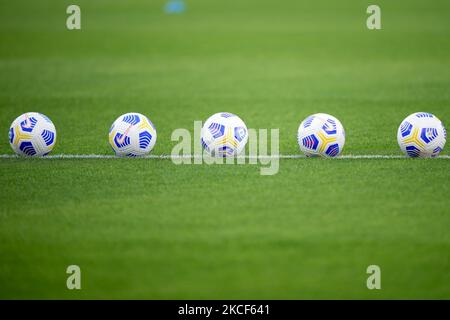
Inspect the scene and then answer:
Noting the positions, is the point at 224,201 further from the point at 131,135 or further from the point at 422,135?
the point at 422,135

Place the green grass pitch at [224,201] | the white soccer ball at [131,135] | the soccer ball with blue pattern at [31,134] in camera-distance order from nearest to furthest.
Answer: the green grass pitch at [224,201]
the white soccer ball at [131,135]
the soccer ball with blue pattern at [31,134]

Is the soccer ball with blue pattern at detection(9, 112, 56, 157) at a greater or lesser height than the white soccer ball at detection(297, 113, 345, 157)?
greater

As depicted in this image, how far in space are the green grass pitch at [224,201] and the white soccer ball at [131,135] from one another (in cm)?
22

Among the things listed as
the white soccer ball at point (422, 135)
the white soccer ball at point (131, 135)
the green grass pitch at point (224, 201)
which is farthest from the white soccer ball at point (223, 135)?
the white soccer ball at point (422, 135)

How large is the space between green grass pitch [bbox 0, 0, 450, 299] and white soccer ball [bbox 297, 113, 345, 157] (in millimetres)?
215

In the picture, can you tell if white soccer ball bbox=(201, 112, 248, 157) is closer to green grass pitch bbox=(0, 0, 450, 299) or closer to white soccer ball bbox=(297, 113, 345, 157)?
green grass pitch bbox=(0, 0, 450, 299)

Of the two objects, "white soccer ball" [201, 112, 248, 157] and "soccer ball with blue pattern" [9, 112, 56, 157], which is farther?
"soccer ball with blue pattern" [9, 112, 56, 157]

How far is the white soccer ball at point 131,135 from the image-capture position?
42.1 feet

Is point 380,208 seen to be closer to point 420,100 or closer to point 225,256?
point 225,256

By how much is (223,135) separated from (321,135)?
1.53 meters

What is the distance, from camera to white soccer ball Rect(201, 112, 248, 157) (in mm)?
12552

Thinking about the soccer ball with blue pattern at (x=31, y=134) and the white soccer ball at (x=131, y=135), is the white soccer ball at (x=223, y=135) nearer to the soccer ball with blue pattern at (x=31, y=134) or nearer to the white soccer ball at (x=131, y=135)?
the white soccer ball at (x=131, y=135)

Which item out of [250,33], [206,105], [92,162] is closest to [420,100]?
[206,105]

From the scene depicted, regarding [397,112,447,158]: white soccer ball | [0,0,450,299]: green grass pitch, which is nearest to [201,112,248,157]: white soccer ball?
[0,0,450,299]: green grass pitch
